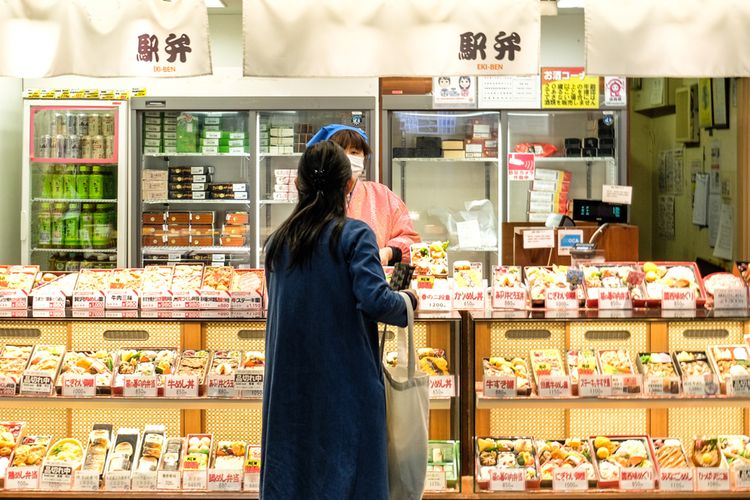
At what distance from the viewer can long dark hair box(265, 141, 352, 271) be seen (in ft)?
9.35

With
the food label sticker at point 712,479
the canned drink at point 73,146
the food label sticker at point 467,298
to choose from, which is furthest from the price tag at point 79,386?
the canned drink at point 73,146

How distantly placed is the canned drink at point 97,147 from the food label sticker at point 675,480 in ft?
17.3

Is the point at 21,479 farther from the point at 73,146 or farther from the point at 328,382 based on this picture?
the point at 73,146

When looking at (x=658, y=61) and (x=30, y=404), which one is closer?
(x=30, y=404)

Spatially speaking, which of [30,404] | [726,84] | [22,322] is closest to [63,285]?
[22,322]

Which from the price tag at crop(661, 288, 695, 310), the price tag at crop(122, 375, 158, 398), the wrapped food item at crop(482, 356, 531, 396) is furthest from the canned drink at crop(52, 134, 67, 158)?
the price tag at crop(661, 288, 695, 310)

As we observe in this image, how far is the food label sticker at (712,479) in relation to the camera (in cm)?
357

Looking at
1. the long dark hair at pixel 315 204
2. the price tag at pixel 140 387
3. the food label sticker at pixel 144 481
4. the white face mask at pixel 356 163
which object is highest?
Result: the white face mask at pixel 356 163

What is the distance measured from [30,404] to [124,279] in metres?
0.64

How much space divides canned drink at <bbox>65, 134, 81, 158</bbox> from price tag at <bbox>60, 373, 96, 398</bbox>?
4111 mm

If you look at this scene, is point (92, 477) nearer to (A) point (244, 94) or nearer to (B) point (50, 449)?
(B) point (50, 449)

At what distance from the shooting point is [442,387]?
3609 mm

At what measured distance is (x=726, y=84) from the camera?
715 cm

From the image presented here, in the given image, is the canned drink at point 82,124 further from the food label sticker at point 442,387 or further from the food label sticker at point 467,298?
the food label sticker at point 442,387
